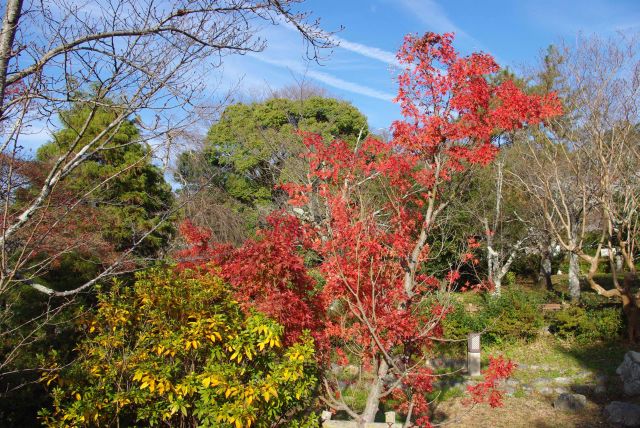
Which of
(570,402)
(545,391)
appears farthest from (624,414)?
(545,391)

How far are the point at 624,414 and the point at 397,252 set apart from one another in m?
3.99

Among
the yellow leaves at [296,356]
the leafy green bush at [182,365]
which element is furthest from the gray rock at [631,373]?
the yellow leaves at [296,356]

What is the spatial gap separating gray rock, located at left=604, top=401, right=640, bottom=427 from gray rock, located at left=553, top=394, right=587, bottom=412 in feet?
1.35

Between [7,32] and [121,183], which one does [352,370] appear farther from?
[7,32]

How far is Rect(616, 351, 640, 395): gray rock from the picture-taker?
7.38m

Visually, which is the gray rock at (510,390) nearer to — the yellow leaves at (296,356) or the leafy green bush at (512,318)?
the leafy green bush at (512,318)

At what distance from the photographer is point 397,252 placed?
5.18 m

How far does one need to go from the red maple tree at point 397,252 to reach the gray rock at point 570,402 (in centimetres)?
279

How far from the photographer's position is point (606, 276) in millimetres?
20047

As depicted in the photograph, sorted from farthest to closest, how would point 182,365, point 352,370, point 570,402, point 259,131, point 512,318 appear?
point 259,131, point 512,318, point 352,370, point 570,402, point 182,365

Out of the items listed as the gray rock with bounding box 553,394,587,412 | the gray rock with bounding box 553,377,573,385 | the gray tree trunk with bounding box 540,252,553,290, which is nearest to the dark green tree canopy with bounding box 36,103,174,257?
the gray rock with bounding box 553,394,587,412

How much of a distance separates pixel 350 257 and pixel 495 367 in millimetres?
1584

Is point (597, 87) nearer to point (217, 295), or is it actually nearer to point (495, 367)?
point (495, 367)

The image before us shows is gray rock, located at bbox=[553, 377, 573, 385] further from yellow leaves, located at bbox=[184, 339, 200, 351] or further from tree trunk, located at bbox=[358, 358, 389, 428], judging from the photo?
yellow leaves, located at bbox=[184, 339, 200, 351]
